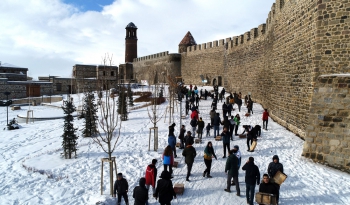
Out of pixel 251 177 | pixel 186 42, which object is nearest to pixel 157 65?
pixel 186 42

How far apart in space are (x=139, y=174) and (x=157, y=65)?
32381mm

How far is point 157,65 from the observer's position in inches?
1532

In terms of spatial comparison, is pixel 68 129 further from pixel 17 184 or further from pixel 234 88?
pixel 234 88

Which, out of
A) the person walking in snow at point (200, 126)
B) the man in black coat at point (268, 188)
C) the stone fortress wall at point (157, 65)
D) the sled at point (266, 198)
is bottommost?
the sled at point (266, 198)

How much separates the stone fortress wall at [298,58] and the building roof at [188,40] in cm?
1774

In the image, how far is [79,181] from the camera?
7.33m

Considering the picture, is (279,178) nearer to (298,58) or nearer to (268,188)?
(268,188)

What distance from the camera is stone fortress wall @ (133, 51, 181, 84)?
1317 inches

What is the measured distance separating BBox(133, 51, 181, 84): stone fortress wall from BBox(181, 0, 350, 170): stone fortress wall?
41.1ft

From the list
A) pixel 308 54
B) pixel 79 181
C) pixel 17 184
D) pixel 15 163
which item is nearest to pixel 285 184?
pixel 308 54

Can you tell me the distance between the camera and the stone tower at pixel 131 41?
48.3 m

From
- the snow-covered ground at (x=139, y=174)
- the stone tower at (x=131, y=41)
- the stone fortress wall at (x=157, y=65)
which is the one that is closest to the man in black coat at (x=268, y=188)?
the snow-covered ground at (x=139, y=174)

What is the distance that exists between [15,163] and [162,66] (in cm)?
2886

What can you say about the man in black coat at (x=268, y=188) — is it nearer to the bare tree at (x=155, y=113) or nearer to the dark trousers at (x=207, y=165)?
the dark trousers at (x=207, y=165)
